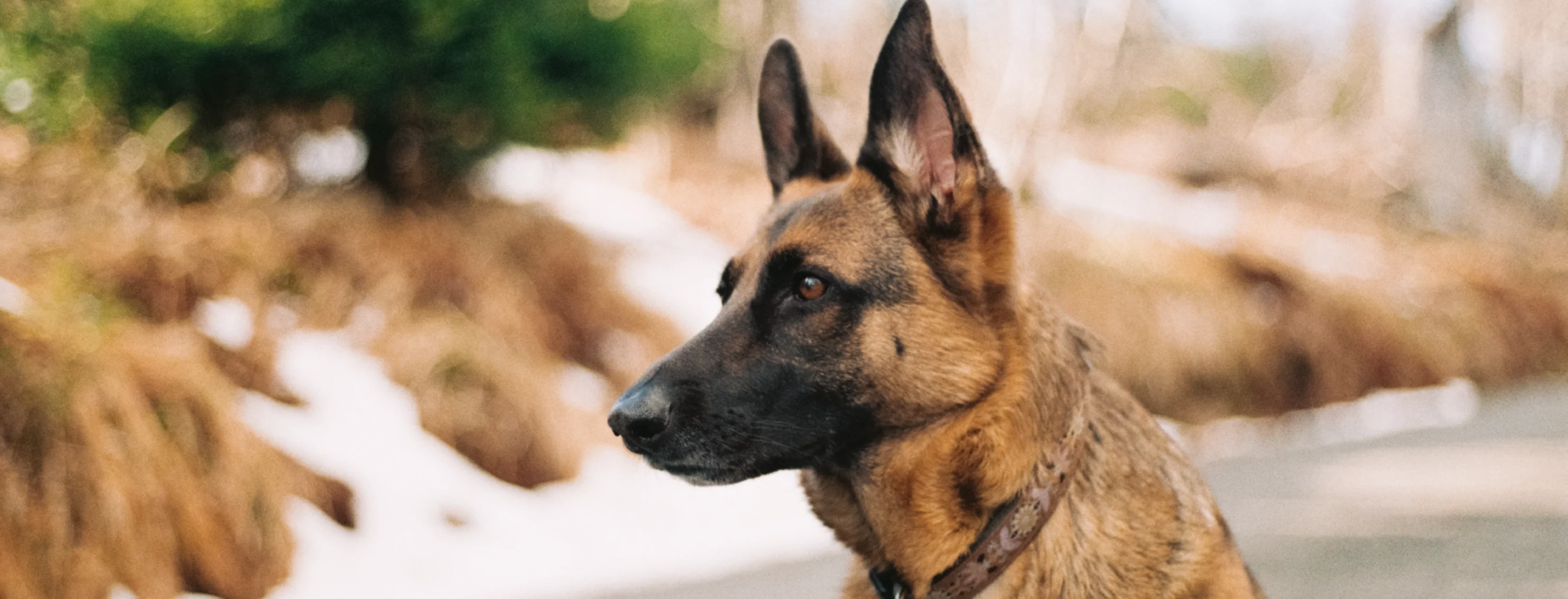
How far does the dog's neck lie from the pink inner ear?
29 cm

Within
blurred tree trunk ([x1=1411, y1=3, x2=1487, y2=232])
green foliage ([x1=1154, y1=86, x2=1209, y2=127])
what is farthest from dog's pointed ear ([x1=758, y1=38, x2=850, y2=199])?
green foliage ([x1=1154, y1=86, x2=1209, y2=127])

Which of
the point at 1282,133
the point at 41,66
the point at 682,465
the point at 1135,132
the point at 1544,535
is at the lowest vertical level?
the point at 41,66

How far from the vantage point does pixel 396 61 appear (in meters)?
5.58

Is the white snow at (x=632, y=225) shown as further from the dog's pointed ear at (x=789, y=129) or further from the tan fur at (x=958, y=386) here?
the tan fur at (x=958, y=386)

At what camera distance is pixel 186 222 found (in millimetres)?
5184

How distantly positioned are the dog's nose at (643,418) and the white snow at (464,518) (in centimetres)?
230

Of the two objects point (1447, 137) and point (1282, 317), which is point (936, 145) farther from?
point (1447, 137)

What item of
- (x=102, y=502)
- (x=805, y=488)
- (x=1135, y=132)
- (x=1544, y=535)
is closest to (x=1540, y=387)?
(x=1544, y=535)

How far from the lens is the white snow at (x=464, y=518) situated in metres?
4.14

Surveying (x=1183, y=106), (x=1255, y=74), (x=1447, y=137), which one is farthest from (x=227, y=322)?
(x=1255, y=74)

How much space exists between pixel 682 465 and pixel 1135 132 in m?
18.1

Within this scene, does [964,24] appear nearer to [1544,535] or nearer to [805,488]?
[1544,535]

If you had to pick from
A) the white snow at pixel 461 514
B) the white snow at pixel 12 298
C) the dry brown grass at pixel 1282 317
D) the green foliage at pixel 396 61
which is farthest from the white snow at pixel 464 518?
the dry brown grass at pixel 1282 317

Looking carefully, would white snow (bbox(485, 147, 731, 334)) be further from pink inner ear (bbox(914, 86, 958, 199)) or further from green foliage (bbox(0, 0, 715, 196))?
pink inner ear (bbox(914, 86, 958, 199))
